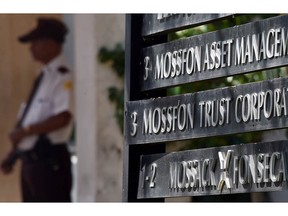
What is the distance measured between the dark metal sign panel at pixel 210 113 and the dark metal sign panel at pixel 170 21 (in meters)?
0.23

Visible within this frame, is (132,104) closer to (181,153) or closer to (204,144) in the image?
(181,153)

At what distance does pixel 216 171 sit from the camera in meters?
3.04

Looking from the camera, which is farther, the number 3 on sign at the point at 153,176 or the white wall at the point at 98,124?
the white wall at the point at 98,124

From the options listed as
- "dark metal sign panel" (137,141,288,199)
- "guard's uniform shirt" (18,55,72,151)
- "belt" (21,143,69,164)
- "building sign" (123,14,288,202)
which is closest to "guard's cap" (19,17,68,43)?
"guard's uniform shirt" (18,55,72,151)

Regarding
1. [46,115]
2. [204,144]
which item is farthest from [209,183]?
[46,115]

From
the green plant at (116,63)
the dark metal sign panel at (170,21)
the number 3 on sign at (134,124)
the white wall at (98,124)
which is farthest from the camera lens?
the white wall at (98,124)

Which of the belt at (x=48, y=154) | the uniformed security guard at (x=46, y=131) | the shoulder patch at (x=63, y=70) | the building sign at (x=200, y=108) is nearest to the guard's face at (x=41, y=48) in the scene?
the uniformed security guard at (x=46, y=131)

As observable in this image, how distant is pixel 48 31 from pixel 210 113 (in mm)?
5110

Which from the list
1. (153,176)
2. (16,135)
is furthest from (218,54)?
(16,135)

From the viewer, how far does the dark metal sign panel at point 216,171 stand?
9.46ft

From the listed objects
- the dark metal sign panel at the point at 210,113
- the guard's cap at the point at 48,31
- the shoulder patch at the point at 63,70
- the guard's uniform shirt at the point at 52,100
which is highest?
the guard's cap at the point at 48,31

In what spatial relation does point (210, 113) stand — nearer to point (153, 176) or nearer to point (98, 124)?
point (153, 176)

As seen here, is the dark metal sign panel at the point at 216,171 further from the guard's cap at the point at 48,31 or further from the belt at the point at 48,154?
the guard's cap at the point at 48,31

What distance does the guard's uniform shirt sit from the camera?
775 centimetres
